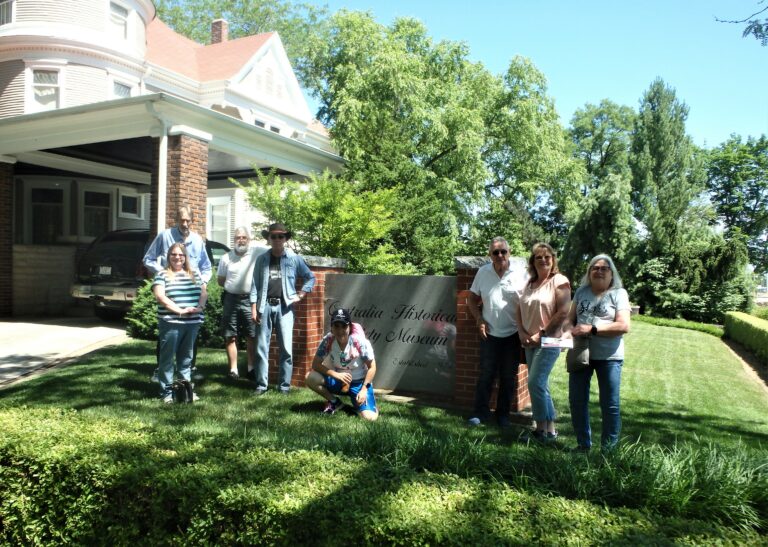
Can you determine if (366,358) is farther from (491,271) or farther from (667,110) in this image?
(667,110)

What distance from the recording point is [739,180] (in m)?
49.8

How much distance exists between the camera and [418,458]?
10.7ft

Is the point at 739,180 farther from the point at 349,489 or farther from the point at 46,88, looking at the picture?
the point at 349,489

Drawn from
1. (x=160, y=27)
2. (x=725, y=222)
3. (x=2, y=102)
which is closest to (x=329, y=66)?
(x=160, y=27)

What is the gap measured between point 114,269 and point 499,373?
8473 mm

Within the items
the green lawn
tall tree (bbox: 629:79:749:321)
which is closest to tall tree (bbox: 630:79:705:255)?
tall tree (bbox: 629:79:749:321)

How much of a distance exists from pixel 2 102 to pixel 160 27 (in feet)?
30.0

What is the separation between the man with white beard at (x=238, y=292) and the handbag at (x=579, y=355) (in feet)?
12.3

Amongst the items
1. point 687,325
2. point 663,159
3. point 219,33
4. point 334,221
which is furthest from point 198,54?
point 663,159

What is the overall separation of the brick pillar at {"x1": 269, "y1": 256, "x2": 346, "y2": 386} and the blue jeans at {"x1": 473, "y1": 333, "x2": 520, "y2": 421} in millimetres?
2193

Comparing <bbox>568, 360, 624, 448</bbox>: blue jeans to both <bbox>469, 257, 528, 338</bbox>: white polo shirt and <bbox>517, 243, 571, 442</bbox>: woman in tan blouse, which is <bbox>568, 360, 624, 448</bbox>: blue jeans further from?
<bbox>469, 257, 528, 338</bbox>: white polo shirt

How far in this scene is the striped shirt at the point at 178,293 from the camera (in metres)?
5.68

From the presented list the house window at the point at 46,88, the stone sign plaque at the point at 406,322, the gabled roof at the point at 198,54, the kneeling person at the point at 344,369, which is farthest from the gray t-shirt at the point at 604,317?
the gabled roof at the point at 198,54

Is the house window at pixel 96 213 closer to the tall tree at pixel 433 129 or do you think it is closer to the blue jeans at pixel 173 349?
the tall tree at pixel 433 129
